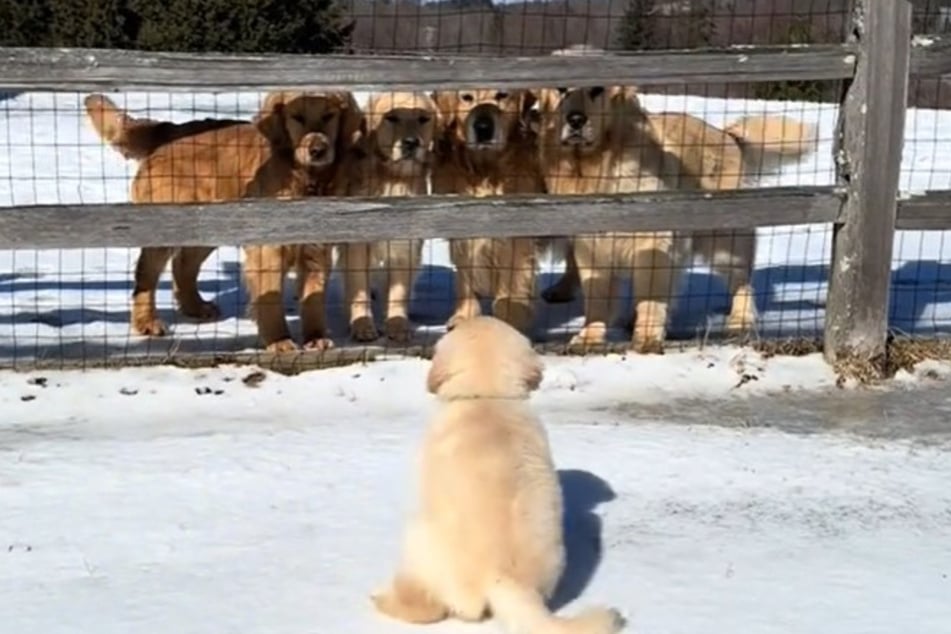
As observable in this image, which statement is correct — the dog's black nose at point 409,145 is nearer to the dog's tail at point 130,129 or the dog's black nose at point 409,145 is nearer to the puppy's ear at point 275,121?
the puppy's ear at point 275,121

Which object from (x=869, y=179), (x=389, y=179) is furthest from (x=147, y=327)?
(x=869, y=179)

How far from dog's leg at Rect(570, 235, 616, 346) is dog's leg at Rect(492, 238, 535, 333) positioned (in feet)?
0.89

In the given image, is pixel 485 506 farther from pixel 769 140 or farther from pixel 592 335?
pixel 769 140

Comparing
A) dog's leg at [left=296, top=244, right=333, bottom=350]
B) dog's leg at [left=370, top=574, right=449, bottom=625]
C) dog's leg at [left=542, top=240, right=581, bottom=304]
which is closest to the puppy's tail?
dog's leg at [left=370, top=574, right=449, bottom=625]

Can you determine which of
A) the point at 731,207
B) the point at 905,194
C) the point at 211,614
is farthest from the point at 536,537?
the point at 905,194

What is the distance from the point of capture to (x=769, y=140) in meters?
7.59

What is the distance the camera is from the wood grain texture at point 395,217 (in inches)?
232

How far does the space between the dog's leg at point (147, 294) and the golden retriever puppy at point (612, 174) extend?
2086 millimetres

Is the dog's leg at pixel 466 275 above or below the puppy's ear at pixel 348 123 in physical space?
below

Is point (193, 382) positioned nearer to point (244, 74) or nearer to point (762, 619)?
point (244, 74)

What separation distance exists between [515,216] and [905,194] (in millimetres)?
1810

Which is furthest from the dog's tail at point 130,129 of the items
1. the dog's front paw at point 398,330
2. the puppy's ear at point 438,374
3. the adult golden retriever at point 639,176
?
the puppy's ear at point 438,374

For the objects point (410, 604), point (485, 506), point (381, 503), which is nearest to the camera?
point (485, 506)

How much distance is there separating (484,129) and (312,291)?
121cm
